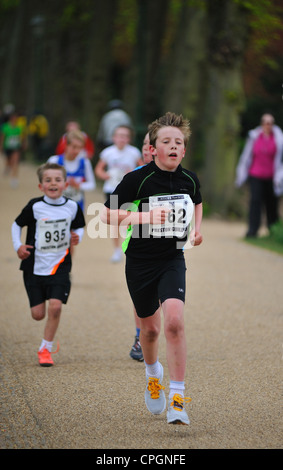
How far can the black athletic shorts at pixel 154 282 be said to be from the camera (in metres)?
5.16

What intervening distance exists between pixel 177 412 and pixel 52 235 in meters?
2.43

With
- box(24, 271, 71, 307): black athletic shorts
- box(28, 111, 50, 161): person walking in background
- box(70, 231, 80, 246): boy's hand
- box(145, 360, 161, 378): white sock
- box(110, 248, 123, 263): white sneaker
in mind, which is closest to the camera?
box(145, 360, 161, 378): white sock

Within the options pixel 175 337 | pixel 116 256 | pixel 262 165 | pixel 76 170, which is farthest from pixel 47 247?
pixel 262 165

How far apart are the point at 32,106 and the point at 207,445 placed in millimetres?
35989

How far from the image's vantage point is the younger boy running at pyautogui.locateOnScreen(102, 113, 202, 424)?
5156mm

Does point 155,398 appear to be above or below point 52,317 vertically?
below

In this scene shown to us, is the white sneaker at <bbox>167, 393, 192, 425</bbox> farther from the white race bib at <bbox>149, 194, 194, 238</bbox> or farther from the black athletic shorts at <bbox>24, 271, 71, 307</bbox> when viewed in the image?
the black athletic shorts at <bbox>24, 271, 71, 307</bbox>

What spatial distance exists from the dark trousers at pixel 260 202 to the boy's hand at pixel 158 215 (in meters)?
9.47

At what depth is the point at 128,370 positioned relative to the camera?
6523 mm

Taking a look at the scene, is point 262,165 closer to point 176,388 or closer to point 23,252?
point 23,252

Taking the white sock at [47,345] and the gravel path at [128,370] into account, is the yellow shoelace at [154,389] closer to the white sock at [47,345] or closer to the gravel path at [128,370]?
the gravel path at [128,370]

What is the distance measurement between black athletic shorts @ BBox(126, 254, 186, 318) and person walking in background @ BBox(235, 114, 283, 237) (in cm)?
888

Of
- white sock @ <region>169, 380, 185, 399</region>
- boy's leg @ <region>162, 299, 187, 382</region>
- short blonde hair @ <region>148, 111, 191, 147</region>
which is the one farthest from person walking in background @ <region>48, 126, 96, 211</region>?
white sock @ <region>169, 380, 185, 399</region>

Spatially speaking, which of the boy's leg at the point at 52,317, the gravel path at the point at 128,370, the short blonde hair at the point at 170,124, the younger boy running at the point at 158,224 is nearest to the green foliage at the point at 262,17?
the gravel path at the point at 128,370
